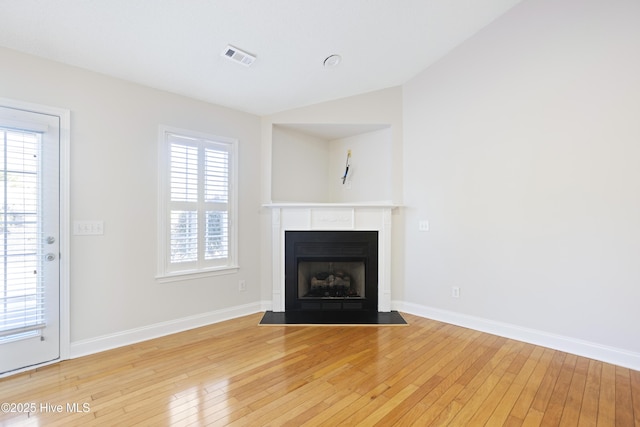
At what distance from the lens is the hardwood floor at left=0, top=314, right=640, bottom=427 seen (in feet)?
5.80

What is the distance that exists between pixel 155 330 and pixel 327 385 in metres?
1.93

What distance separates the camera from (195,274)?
3.24 metres

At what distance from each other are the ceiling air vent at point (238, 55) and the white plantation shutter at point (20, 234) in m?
1.68

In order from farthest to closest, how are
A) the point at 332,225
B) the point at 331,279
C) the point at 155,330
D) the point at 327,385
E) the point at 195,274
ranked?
the point at 331,279
the point at 332,225
the point at 195,274
the point at 155,330
the point at 327,385

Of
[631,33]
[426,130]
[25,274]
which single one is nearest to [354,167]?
[426,130]

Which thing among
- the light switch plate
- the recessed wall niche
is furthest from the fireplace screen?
the light switch plate

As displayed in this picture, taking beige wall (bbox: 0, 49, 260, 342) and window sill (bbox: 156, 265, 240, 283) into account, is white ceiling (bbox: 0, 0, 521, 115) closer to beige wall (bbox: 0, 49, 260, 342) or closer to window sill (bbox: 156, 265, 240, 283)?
beige wall (bbox: 0, 49, 260, 342)

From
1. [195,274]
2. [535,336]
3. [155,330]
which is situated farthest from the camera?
[195,274]

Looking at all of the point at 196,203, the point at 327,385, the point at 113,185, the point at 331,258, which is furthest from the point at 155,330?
the point at 331,258

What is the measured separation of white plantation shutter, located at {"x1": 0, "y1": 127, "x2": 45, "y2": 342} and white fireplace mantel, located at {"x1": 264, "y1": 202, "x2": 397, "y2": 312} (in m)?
2.15

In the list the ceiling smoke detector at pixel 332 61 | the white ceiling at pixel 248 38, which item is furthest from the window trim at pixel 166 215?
the ceiling smoke detector at pixel 332 61

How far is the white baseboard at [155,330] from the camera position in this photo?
2564mm

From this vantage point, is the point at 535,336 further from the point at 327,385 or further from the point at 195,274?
the point at 195,274

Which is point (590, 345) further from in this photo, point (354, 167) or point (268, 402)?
point (354, 167)
